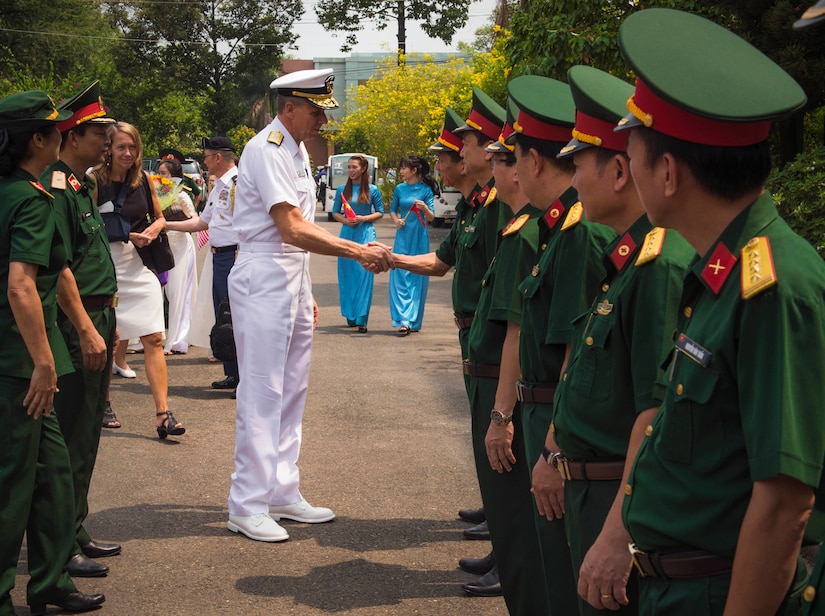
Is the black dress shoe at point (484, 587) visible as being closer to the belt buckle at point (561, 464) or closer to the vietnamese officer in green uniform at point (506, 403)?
the vietnamese officer in green uniform at point (506, 403)

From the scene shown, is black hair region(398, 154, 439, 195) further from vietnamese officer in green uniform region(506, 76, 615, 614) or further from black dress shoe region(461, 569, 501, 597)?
vietnamese officer in green uniform region(506, 76, 615, 614)

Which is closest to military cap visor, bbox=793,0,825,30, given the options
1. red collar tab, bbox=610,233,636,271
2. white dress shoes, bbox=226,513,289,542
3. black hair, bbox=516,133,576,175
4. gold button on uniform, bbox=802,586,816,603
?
gold button on uniform, bbox=802,586,816,603

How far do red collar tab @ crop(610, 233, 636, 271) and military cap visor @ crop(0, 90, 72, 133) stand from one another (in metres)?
2.59

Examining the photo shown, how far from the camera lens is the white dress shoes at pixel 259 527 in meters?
5.83

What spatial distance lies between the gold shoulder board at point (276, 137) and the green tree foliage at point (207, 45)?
210 feet

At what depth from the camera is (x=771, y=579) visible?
6.49 feet

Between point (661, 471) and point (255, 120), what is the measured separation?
2855 inches

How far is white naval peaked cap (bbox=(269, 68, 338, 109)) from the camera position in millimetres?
5934

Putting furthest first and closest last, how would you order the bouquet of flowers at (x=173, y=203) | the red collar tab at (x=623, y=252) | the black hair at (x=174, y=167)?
the black hair at (x=174, y=167), the bouquet of flowers at (x=173, y=203), the red collar tab at (x=623, y=252)

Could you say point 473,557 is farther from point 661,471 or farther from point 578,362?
point 661,471

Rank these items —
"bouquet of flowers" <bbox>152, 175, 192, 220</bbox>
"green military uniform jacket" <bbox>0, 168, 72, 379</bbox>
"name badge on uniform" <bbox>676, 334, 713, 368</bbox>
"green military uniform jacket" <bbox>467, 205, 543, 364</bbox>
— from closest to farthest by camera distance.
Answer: "name badge on uniform" <bbox>676, 334, 713, 368</bbox>
"green military uniform jacket" <bbox>467, 205, 543, 364</bbox>
"green military uniform jacket" <bbox>0, 168, 72, 379</bbox>
"bouquet of flowers" <bbox>152, 175, 192, 220</bbox>

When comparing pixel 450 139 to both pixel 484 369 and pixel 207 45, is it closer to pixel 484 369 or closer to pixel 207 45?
pixel 484 369

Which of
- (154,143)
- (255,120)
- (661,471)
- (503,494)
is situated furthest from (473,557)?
(255,120)

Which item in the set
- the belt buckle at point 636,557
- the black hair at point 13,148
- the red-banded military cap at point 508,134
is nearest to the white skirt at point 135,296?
the black hair at point 13,148
